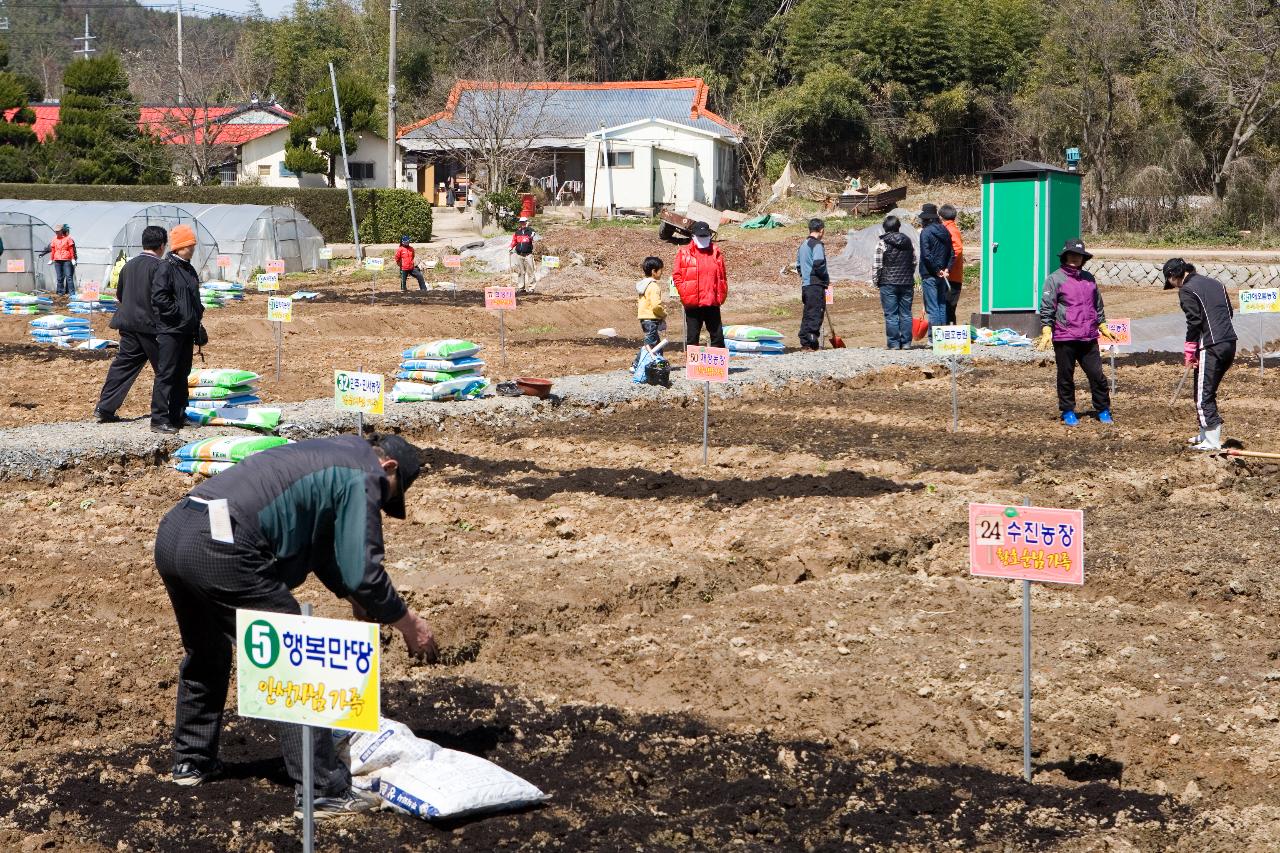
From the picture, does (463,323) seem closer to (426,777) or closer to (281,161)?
(426,777)

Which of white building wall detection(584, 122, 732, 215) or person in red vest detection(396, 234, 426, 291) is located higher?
white building wall detection(584, 122, 732, 215)

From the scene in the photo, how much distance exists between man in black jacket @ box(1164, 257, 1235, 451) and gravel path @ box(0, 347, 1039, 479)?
5532 millimetres

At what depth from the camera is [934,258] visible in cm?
1856

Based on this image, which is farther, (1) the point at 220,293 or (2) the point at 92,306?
(1) the point at 220,293

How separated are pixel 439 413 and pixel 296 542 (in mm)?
8934

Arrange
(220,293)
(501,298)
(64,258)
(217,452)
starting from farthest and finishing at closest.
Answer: (64,258), (220,293), (501,298), (217,452)

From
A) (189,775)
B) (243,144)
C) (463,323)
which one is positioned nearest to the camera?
(189,775)

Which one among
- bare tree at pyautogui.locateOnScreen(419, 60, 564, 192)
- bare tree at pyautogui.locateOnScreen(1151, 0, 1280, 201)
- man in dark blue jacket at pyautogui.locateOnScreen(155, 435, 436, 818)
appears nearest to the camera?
man in dark blue jacket at pyautogui.locateOnScreen(155, 435, 436, 818)

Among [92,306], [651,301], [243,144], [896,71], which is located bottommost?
[92,306]

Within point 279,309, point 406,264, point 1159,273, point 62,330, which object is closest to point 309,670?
point 279,309

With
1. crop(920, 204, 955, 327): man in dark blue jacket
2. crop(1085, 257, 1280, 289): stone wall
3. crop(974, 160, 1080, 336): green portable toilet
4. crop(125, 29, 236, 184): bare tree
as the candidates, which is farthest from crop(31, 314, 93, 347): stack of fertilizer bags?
crop(125, 29, 236, 184): bare tree

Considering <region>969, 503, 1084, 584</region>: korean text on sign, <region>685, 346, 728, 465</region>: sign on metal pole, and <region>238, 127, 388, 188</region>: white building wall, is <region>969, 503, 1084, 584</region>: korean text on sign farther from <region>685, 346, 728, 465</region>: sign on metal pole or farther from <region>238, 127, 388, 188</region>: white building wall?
<region>238, 127, 388, 188</region>: white building wall

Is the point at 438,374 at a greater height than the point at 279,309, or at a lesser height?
lesser

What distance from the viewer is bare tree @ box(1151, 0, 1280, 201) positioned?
37.1m
